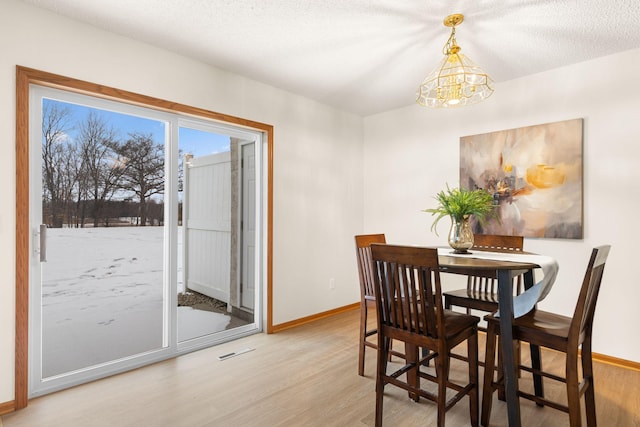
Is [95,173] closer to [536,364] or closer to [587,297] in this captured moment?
[587,297]

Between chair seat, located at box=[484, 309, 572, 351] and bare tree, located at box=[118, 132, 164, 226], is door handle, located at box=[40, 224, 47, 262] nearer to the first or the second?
bare tree, located at box=[118, 132, 164, 226]

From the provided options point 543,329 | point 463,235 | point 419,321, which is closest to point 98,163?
point 419,321

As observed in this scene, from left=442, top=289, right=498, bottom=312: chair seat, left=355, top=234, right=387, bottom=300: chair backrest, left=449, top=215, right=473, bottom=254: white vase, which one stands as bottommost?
left=442, top=289, right=498, bottom=312: chair seat

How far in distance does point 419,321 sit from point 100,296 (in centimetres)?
224

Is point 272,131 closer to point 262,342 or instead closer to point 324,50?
point 324,50

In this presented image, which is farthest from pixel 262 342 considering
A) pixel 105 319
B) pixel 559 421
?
pixel 559 421

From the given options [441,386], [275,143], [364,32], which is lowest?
[441,386]

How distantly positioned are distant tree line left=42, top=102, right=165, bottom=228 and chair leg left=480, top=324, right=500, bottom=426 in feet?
8.19

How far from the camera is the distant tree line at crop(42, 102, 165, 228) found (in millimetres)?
Answer: 2432

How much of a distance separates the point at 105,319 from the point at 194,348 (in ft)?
2.47

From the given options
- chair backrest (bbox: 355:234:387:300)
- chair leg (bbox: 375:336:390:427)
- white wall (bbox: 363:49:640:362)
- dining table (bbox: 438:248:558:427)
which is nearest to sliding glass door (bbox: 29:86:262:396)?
chair backrest (bbox: 355:234:387:300)

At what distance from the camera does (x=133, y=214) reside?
2797 millimetres

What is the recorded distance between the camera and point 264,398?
231 centimetres

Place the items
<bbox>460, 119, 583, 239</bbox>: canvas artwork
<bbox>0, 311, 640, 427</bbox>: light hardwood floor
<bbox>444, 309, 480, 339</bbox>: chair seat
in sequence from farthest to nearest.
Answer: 1. <bbox>460, 119, 583, 239</bbox>: canvas artwork
2. <bbox>0, 311, 640, 427</bbox>: light hardwood floor
3. <bbox>444, 309, 480, 339</bbox>: chair seat
